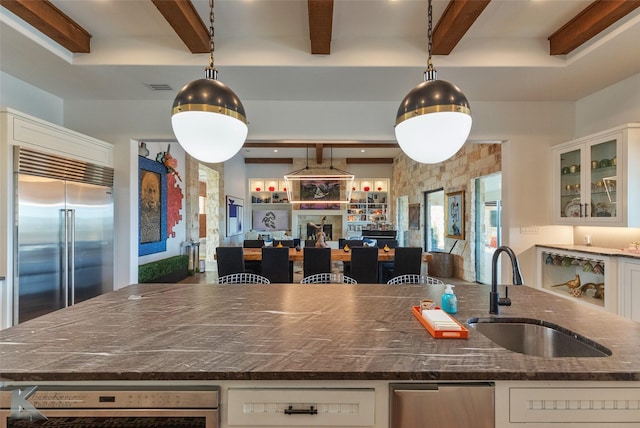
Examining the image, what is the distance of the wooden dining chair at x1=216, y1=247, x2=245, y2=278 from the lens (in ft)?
12.7

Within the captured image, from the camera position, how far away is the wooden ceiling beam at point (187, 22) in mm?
2133

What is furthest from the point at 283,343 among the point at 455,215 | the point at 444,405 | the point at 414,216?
the point at 414,216

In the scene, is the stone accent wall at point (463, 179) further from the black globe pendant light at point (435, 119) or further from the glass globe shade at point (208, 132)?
the glass globe shade at point (208, 132)

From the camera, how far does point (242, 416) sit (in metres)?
1.01

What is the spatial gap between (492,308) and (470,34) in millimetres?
2419

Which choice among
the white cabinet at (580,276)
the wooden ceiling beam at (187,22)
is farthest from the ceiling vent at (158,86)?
the white cabinet at (580,276)

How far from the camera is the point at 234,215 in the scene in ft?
28.8

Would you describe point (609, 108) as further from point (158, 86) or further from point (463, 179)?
point (158, 86)

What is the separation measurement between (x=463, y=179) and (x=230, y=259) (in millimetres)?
4531

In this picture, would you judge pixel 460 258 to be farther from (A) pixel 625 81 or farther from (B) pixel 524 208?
(A) pixel 625 81

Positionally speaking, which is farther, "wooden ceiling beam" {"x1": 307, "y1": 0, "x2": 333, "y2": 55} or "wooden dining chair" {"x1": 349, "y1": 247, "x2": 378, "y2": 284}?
"wooden dining chair" {"x1": 349, "y1": 247, "x2": 378, "y2": 284}

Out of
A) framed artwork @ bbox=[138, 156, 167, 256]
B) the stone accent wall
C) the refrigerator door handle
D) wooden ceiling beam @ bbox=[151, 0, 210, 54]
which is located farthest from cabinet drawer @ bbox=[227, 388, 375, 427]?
the stone accent wall

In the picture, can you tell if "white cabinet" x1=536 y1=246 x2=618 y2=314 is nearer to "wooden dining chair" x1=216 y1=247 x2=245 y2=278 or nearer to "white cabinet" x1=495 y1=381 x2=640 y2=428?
"white cabinet" x1=495 y1=381 x2=640 y2=428

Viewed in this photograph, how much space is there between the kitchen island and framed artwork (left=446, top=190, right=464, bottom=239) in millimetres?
4518
